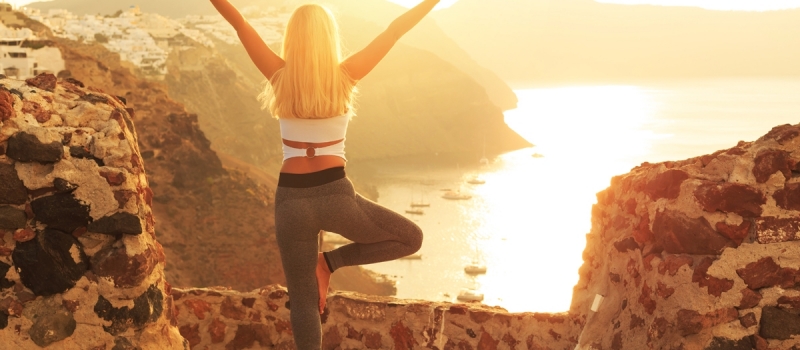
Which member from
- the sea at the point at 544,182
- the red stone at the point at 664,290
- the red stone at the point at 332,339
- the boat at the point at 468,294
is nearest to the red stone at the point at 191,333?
the red stone at the point at 332,339

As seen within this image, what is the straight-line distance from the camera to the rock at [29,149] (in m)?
2.78

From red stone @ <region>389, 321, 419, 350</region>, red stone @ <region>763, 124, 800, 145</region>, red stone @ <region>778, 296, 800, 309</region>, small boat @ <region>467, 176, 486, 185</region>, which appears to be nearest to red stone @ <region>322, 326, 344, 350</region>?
red stone @ <region>389, 321, 419, 350</region>

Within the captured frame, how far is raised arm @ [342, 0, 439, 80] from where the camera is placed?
108 inches

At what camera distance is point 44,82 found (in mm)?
2988

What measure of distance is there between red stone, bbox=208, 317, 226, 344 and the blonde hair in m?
2.12

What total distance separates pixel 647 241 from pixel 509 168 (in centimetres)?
7871

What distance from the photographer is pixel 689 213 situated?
9.36 ft

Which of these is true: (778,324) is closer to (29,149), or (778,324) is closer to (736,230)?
(736,230)

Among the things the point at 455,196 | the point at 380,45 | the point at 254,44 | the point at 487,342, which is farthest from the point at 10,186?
the point at 455,196

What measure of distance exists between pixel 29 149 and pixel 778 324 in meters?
2.76

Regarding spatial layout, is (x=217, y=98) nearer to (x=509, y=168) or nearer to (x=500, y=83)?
(x=509, y=168)

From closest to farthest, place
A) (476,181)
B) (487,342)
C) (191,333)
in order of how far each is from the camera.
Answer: (487,342) < (191,333) < (476,181)

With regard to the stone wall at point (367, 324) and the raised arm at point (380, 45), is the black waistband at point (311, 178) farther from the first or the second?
the stone wall at point (367, 324)

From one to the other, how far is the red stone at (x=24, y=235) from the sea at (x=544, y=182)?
64.6 ft
